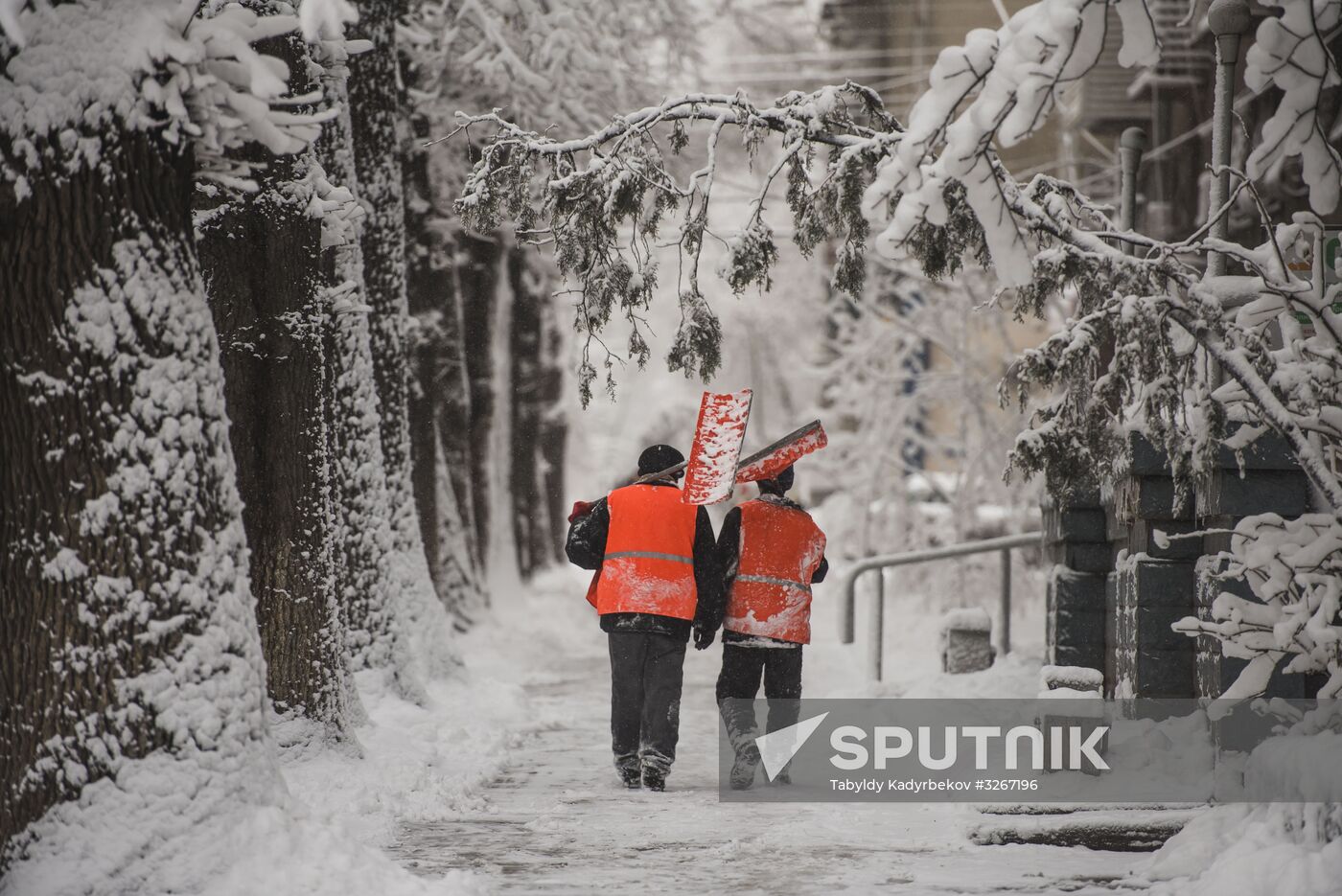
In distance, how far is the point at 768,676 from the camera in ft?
27.2

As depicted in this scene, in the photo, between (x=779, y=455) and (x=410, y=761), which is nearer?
(x=779, y=455)

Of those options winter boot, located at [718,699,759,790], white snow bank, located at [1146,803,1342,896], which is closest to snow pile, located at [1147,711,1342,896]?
white snow bank, located at [1146,803,1342,896]

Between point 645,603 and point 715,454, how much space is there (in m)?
0.87

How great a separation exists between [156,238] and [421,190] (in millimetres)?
9896

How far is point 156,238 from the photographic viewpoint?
5.34 metres

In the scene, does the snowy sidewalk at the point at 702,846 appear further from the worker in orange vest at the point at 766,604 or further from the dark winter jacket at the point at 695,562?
the dark winter jacket at the point at 695,562

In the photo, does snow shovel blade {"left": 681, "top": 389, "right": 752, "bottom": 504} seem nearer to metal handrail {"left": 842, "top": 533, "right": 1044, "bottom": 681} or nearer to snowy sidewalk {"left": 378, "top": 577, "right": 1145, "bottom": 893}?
snowy sidewalk {"left": 378, "top": 577, "right": 1145, "bottom": 893}

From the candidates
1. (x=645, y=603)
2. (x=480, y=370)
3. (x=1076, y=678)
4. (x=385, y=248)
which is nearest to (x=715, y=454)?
(x=645, y=603)

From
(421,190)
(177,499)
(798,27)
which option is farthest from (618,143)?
(798,27)

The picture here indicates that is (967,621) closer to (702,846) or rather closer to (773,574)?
(773,574)

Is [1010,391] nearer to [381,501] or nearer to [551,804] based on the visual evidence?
[551,804]

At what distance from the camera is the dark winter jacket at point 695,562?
7.96 m

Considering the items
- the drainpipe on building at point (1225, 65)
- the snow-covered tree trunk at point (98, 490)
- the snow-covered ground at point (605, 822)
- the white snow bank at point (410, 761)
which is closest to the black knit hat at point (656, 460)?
the snow-covered ground at point (605, 822)

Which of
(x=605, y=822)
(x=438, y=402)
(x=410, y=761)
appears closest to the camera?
(x=605, y=822)
